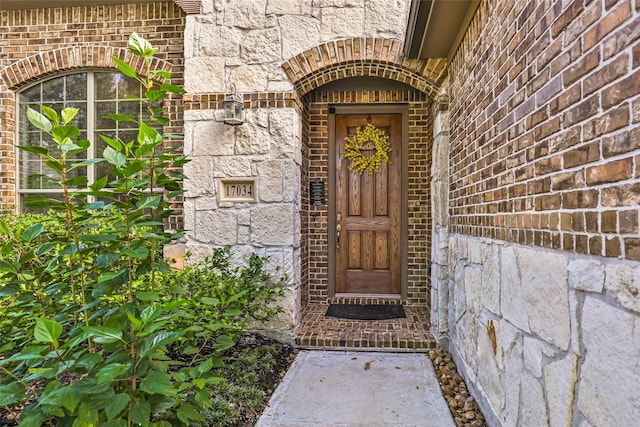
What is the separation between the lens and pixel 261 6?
361 cm

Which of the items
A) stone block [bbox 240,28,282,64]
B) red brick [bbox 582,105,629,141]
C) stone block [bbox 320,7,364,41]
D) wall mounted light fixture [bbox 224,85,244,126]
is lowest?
red brick [bbox 582,105,629,141]

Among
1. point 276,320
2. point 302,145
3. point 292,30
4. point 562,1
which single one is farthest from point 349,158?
point 562,1

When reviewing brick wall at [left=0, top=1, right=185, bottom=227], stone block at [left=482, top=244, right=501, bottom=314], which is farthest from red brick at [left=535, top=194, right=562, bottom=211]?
brick wall at [left=0, top=1, right=185, bottom=227]

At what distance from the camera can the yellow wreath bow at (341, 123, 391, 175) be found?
4.70 m

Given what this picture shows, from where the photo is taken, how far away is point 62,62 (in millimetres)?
4465

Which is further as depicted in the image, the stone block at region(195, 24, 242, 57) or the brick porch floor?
the stone block at region(195, 24, 242, 57)

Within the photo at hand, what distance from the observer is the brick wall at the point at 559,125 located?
1.15 meters

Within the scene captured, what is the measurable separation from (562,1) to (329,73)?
2.39m

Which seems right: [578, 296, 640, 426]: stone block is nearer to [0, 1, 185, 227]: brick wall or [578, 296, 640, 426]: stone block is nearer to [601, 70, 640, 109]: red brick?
[601, 70, 640, 109]: red brick

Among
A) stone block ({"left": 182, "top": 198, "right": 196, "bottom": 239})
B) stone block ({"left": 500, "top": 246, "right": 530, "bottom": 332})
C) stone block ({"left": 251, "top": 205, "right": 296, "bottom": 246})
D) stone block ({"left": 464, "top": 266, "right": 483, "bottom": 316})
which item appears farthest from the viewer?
stone block ({"left": 182, "top": 198, "right": 196, "bottom": 239})

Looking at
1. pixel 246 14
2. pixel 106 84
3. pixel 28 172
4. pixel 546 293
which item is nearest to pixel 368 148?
pixel 246 14

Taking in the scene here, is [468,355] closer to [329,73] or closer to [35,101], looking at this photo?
[329,73]

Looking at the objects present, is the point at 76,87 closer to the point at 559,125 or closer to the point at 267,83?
the point at 267,83

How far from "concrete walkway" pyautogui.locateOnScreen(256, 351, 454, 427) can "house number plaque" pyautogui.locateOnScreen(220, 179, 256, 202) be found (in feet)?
4.82
